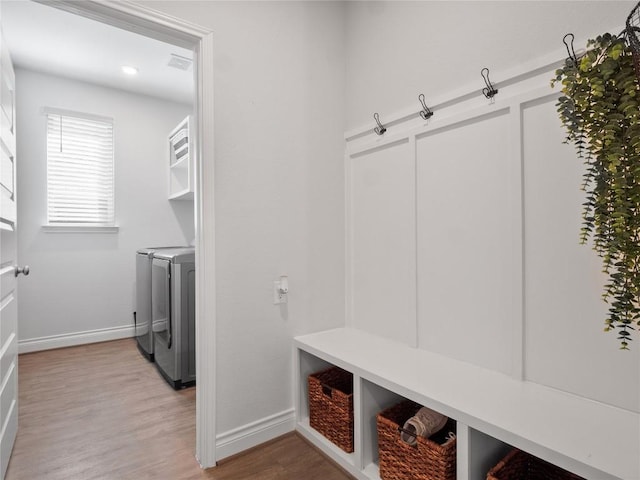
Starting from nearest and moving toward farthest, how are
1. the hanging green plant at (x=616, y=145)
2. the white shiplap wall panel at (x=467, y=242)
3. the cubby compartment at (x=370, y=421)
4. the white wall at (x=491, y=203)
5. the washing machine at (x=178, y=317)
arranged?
1. the hanging green plant at (x=616, y=145)
2. the white wall at (x=491, y=203)
3. the white shiplap wall panel at (x=467, y=242)
4. the cubby compartment at (x=370, y=421)
5. the washing machine at (x=178, y=317)

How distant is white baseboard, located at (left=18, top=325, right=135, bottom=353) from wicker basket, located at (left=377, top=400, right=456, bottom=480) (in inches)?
124

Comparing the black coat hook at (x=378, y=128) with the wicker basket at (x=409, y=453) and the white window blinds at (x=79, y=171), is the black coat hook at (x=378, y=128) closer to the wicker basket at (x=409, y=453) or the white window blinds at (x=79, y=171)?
the wicker basket at (x=409, y=453)

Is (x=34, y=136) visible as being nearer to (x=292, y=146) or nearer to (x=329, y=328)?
(x=292, y=146)

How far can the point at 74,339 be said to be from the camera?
134 inches

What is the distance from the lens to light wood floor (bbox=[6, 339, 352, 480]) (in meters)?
1.59

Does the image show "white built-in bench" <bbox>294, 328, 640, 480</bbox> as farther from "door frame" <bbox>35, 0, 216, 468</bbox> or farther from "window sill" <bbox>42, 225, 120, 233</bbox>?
"window sill" <bbox>42, 225, 120, 233</bbox>

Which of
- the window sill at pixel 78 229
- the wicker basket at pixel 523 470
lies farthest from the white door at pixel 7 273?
the wicker basket at pixel 523 470

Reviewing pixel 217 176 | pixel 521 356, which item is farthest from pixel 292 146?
pixel 521 356

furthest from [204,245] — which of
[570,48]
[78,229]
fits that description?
[78,229]

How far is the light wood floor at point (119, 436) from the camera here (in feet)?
5.21

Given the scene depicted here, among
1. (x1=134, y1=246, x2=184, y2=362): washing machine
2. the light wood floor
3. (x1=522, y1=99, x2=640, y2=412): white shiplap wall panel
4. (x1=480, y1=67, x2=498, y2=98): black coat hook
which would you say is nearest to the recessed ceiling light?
(x1=134, y1=246, x2=184, y2=362): washing machine

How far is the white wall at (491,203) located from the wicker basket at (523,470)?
0.87 ft

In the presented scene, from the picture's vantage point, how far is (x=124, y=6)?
1.45 m

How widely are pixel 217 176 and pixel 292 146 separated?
473mm
